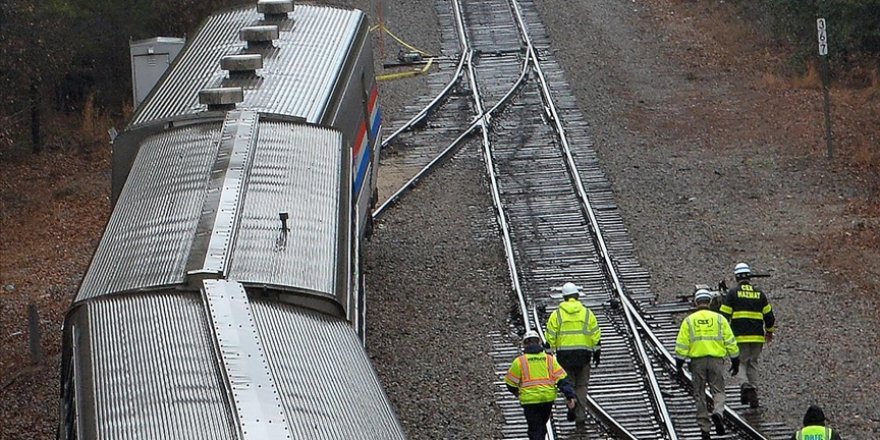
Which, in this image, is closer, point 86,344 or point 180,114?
point 86,344

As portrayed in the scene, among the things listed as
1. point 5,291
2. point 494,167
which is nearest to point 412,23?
point 494,167

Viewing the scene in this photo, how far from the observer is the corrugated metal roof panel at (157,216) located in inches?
384

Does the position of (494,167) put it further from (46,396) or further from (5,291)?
(46,396)

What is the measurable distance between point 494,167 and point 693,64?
8.23 metres

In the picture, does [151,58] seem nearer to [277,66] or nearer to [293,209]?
[277,66]

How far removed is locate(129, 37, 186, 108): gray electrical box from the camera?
22672mm

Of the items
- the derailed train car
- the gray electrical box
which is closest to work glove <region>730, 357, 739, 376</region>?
the derailed train car

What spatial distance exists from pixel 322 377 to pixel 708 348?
5.43 meters

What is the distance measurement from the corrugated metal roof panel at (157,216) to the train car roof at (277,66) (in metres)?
1.09

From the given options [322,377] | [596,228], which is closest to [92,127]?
[596,228]

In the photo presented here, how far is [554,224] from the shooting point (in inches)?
763

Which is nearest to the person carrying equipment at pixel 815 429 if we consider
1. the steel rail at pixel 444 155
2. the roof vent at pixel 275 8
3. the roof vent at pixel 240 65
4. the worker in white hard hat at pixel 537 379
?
the worker in white hard hat at pixel 537 379

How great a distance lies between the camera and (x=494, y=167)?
71.8ft

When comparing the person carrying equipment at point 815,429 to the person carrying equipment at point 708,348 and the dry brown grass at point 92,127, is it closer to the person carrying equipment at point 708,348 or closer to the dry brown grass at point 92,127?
the person carrying equipment at point 708,348
